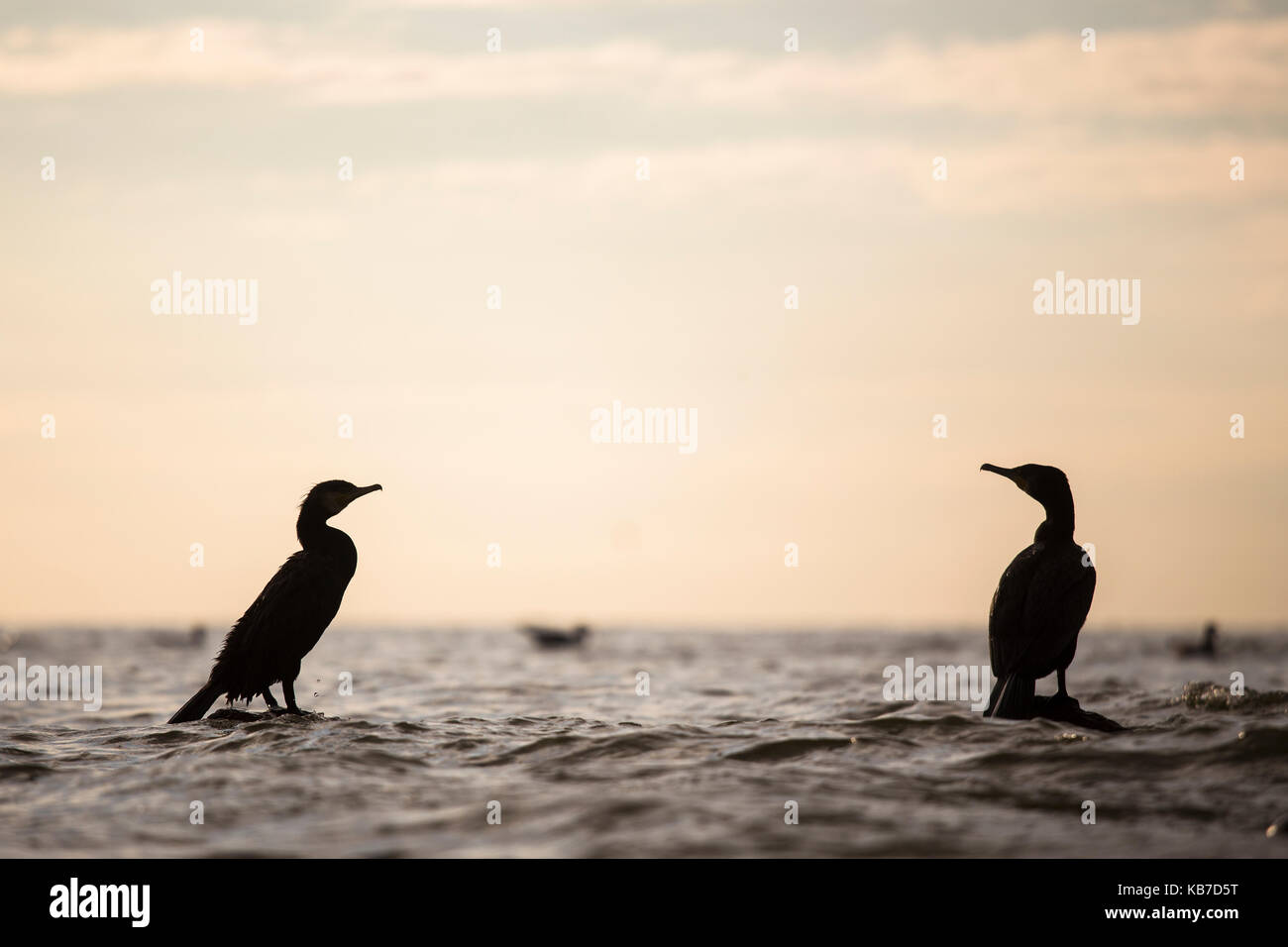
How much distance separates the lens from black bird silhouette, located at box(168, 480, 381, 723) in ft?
37.1

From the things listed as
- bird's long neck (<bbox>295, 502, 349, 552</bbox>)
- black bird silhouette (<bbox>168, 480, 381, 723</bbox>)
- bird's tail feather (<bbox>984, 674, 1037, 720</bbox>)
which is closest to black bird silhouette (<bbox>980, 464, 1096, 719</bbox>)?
bird's tail feather (<bbox>984, 674, 1037, 720</bbox>)

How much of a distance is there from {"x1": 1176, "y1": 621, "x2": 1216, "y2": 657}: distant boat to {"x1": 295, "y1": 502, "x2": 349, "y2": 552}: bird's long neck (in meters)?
28.0

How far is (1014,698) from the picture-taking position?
1027 centimetres

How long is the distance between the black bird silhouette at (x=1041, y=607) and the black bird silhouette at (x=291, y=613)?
641 centimetres

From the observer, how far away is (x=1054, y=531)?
34.9ft

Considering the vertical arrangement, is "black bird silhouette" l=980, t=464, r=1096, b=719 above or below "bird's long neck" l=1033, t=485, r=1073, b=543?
below

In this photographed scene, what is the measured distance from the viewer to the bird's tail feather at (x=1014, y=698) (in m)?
10.2

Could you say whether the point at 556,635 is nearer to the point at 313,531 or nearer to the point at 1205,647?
the point at 1205,647

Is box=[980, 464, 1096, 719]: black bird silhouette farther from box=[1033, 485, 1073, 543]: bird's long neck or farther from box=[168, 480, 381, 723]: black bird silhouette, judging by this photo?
box=[168, 480, 381, 723]: black bird silhouette

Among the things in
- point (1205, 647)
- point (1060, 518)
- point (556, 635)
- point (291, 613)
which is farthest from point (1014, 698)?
point (556, 635)

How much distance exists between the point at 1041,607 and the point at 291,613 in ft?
23.4

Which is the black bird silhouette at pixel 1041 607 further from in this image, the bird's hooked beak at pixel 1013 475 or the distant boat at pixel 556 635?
the distant boat at pixel 556 635

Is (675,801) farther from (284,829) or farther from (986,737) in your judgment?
(986,737)
